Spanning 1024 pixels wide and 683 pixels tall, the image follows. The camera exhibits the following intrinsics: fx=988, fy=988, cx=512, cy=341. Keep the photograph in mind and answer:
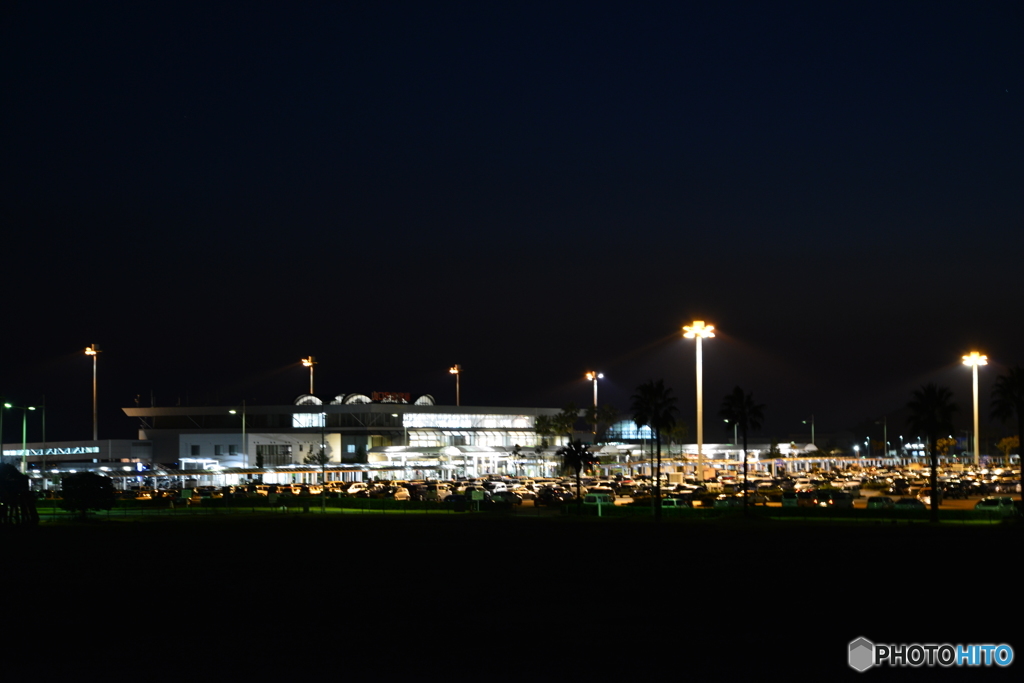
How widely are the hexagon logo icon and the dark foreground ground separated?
187 millimetres

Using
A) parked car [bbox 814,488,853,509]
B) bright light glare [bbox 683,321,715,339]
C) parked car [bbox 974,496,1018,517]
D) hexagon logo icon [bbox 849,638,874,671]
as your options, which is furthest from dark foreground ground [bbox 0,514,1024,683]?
bright light glare [bbox 683,321,715,339]

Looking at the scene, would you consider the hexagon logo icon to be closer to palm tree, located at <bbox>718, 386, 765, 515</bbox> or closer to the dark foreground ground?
the dark foreground ground

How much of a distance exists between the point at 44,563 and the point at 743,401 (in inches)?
1957

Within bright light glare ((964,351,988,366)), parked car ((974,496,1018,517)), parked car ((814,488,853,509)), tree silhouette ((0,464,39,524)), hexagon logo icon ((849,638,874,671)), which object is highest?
bright light glare ((964,351,988,366))

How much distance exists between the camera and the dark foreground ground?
15641 millimetres

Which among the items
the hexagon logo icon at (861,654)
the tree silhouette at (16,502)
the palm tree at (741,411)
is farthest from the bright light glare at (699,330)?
the hexagon logo icon at (861,654)

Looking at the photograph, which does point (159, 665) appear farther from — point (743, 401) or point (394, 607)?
point (743, 401)

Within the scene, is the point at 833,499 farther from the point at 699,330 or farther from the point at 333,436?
the point at 333,436

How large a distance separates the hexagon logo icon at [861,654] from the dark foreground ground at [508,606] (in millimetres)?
187

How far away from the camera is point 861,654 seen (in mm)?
15625

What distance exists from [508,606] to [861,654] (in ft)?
25.0

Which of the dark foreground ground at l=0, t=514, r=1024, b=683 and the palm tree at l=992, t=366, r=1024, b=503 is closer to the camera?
the dark foreground ground at l=0, t=514, r=1024, b=683

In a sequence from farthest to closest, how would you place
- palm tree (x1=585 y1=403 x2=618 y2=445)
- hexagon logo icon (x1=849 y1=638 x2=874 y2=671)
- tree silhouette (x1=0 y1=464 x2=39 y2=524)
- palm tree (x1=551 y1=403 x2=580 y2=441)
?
palm tree (x1=585 y1=403 x2=618 y2=445), palm tree (x1=551 y1=403 x2=580 y2=441), tree silhouette (x1=0 y1=464 x2=39 y2=524), hexagon logo icon (x1=849 y1=638 x2=874 y2=671)

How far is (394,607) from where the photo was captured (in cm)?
2073
